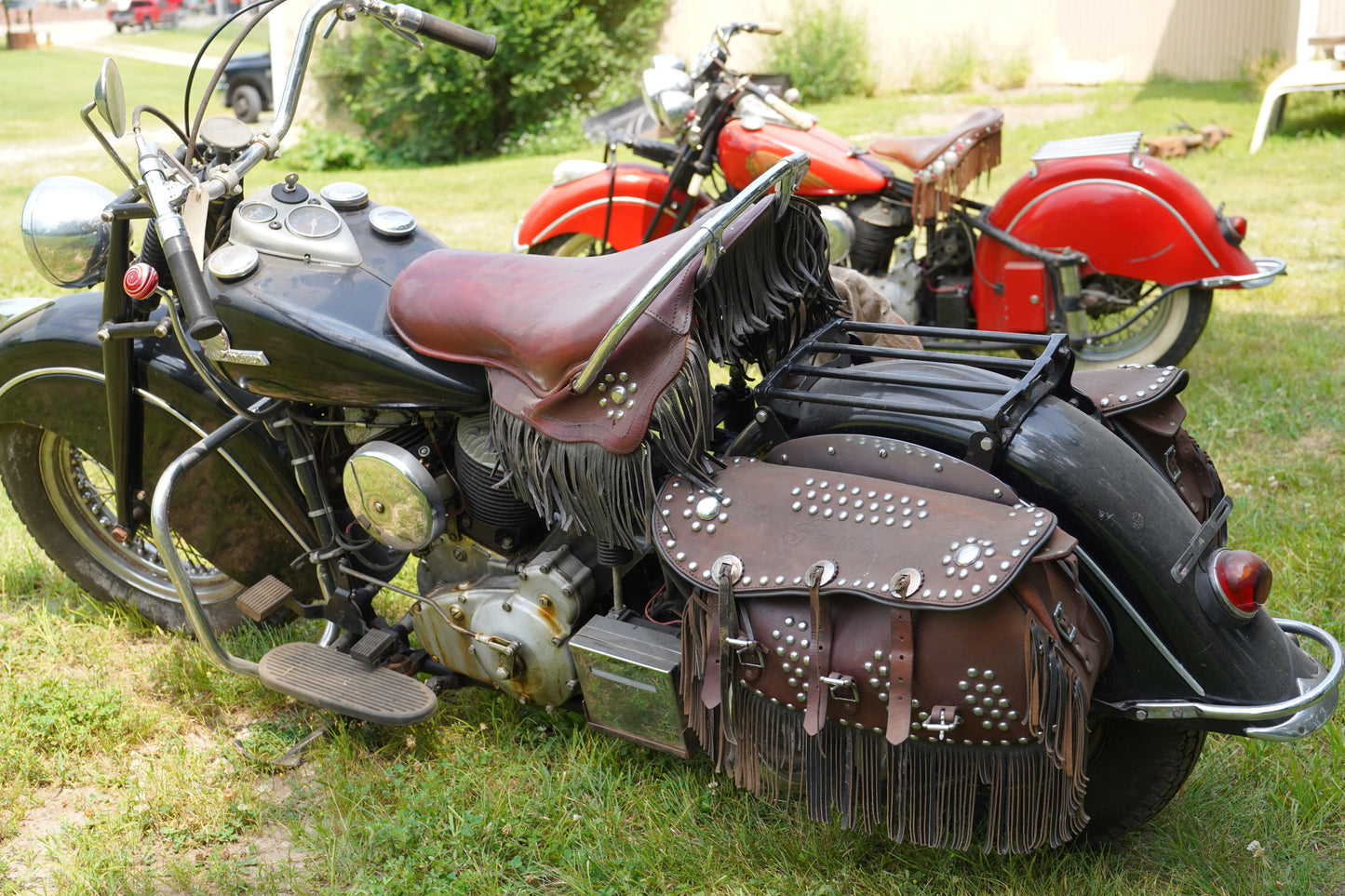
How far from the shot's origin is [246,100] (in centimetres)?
1630

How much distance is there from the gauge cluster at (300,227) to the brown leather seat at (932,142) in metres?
2.70

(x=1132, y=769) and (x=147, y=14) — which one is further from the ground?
(x=147, y=14)

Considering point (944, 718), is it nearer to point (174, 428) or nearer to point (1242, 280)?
point (174, 428)

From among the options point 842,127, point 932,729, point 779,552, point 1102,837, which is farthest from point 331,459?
point 842,127

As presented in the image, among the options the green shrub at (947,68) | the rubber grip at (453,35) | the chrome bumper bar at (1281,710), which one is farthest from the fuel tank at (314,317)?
the green shrub at (947,68)

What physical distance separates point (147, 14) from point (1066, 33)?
61.9 feet

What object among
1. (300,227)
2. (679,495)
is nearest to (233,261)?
(300,227)

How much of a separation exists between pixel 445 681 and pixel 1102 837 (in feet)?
4.70

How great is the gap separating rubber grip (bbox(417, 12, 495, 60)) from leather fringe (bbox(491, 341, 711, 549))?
0.91 meters

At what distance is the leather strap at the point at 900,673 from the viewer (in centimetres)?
173

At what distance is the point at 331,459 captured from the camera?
254cm

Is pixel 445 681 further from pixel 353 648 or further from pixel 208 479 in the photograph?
pixel 208 479

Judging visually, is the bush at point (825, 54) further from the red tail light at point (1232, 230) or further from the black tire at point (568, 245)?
the red tail light at point (1232, 230)

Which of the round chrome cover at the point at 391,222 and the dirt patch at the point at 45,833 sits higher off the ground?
the round chrome cover at the point at 391,222
